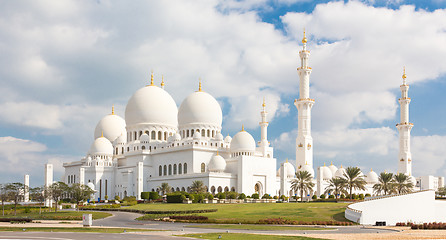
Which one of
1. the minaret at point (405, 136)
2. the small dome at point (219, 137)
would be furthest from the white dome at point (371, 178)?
the small dome at point (219, 137)

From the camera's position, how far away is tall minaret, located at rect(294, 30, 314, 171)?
291 feet

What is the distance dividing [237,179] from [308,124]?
668 inches

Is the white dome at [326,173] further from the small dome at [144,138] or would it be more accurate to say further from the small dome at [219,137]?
the small dome at [144,138]

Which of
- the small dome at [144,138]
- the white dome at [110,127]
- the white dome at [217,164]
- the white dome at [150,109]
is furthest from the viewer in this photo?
the white dome at [110,127]

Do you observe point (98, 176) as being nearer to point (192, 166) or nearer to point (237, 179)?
point (192, 166)

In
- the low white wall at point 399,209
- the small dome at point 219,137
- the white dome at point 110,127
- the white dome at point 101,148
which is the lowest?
the low white wall at point 399,209

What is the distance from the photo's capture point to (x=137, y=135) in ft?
323

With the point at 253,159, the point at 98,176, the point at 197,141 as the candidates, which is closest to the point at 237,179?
the point at 253,159

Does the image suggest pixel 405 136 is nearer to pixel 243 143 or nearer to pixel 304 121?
pixel 304 121

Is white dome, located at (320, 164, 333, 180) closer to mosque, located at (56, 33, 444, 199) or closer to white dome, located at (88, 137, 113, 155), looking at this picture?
mosque, located at (56, 33, 444, 199)

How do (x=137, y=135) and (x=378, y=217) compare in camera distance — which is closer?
(x=378, y=217)

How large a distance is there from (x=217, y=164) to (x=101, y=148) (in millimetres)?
28546

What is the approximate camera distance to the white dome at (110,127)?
359 feet

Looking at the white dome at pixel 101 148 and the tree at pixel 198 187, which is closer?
the tree at pixel 198 187
